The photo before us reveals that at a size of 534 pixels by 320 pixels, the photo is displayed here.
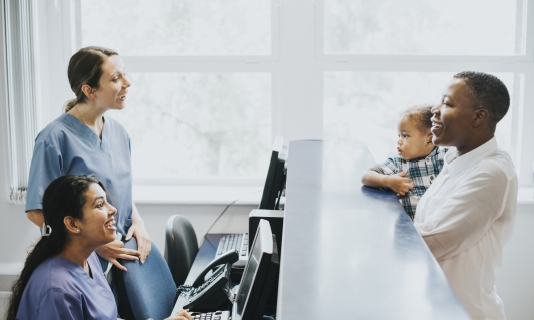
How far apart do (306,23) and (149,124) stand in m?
1.13

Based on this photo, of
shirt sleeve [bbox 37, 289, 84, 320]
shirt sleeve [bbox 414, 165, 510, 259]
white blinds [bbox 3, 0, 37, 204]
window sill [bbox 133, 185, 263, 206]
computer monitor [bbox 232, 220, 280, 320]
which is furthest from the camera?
window sill [bbox 133, 185, 263, 206]

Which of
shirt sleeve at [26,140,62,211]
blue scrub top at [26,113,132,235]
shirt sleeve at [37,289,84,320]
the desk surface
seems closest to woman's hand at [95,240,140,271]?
blue scrub top at [26,113,132,235]

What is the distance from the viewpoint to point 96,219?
1.62m

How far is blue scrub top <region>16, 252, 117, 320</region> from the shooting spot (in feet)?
4.79

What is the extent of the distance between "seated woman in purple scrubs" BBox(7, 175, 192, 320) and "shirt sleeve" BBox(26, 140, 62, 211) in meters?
0.34

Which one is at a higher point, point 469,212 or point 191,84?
point 191,84

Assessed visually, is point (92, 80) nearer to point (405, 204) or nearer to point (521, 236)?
point (405, 204)

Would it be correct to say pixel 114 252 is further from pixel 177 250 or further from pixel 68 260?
pixel 177 250

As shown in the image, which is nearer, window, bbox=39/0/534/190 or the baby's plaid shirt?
the baby's plaid shirt

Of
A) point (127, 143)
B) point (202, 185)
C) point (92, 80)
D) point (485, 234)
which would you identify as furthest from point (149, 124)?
point (485, 234)

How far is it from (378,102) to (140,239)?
175cm

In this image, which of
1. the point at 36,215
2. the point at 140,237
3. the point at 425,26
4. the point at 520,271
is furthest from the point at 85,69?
the point at 520,271

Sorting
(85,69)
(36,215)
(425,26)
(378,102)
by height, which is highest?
(425,26)

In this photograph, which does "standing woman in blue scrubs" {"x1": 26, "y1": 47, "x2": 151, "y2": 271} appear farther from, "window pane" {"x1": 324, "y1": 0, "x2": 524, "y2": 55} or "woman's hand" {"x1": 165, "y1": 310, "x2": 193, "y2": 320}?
"window pane" {"x1": 324, "y1": 0, "x2": 524, "y2": 55}
